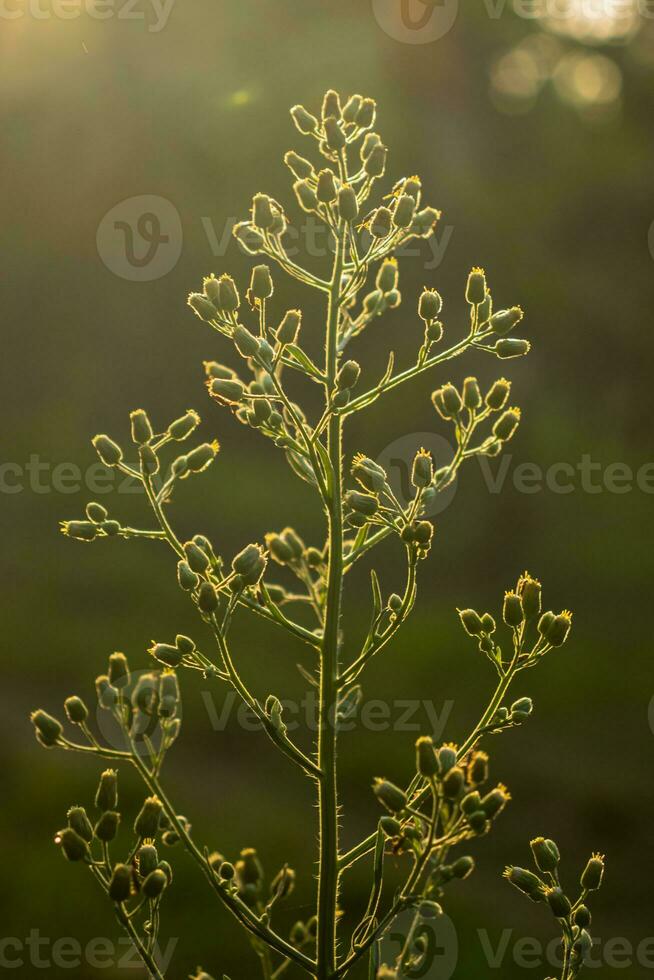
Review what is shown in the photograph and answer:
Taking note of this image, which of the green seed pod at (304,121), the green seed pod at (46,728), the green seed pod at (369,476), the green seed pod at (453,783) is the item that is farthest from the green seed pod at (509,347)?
the green seed pod at (46,728)

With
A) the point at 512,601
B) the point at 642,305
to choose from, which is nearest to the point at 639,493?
the point at 642,305

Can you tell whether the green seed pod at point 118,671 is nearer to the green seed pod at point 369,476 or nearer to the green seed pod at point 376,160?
the green seed pod at point 369,476

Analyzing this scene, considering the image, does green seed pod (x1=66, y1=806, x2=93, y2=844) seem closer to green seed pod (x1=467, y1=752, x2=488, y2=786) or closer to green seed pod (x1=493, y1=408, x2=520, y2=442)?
green seed pod (x1=467, y1=752, x2=488, y2=786)

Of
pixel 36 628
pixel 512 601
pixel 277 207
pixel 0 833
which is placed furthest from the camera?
pixel 36 628

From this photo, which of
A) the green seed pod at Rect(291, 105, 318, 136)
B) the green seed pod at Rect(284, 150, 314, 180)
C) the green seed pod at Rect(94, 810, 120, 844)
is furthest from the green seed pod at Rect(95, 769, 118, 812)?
the green seed pod at Rect(291, 105, 318, 136)

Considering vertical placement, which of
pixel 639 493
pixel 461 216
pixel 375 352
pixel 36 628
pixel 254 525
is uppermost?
pixel 461 216

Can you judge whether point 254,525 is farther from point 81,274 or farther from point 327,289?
point 327,289
